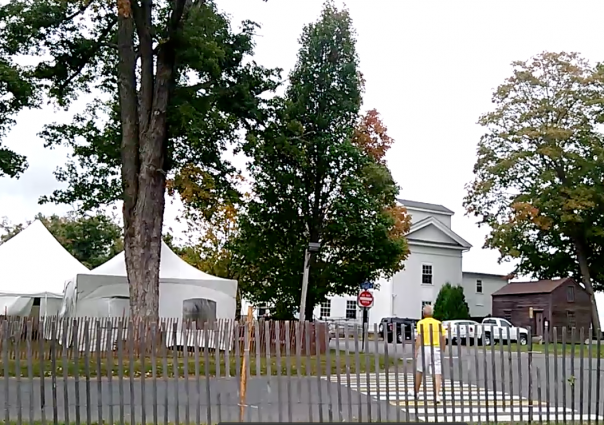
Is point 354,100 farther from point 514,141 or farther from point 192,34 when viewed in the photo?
point 514,141

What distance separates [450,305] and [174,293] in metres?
31.1

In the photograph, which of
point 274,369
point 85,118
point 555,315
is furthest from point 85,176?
point 555,315

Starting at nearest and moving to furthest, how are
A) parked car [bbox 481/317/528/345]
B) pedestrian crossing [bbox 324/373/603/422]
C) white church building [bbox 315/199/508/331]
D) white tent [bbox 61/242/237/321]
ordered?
1. pedestrian crossing [bbox 324/373/603/422]
2. parked car [bbox 481/317/528/345]
3. white tent [bbox 61/242/237/321]
4. white church building [bbox 315/199/508/331]

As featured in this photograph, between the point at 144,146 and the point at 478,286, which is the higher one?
the point at 144,146

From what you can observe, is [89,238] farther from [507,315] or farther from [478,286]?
[507,315]

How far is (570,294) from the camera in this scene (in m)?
46.9

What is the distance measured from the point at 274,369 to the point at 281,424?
6.46m

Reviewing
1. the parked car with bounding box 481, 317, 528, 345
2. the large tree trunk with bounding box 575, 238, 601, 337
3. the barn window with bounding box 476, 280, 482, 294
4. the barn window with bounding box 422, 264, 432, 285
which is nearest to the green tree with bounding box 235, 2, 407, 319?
the parked car with bounding box 481, 317, 528, 345

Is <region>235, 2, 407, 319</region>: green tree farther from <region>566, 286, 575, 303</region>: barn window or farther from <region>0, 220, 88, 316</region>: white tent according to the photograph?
<region>566, 286, 575, 303</region>: barn window

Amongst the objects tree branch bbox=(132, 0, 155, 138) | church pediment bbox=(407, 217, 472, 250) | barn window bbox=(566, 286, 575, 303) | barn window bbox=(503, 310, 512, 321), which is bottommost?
barn window bbox=(503, 310, 512, 321)

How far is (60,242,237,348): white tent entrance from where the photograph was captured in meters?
24.5

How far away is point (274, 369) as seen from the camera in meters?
9.89

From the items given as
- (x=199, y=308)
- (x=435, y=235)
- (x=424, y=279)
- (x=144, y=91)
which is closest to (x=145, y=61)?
(x=144, y=91)

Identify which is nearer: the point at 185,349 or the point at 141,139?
the point at 185,349
